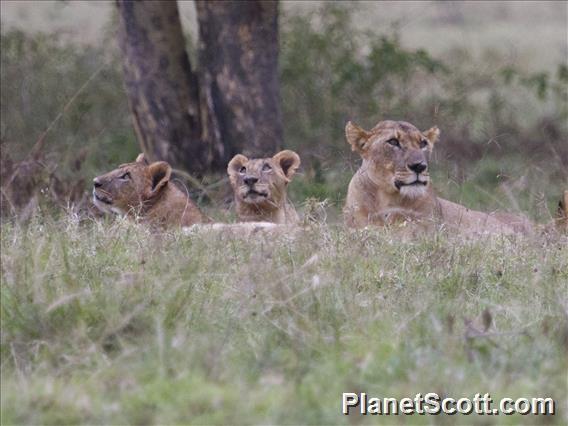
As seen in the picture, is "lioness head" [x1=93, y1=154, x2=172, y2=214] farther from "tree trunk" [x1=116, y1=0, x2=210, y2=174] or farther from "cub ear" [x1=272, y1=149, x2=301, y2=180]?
"tree trunk" [x1=116, y1=0, x2=210, y2=174]

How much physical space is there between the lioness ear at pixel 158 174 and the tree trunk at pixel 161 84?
1937 millimetres

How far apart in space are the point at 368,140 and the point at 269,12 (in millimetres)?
2182

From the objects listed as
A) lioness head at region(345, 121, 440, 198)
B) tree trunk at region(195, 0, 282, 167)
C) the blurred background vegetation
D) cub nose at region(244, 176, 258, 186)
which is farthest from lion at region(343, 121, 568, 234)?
the blurred background vegetation

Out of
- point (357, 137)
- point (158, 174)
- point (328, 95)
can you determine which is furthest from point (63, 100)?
point (357, 137)

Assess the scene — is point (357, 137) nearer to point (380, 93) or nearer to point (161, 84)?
point (161, 84)

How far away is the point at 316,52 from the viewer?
40.2 feet

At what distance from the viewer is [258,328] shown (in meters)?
4.91

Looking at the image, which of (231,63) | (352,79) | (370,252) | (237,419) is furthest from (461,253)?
(352,79)

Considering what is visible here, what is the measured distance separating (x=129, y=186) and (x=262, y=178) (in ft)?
2.58

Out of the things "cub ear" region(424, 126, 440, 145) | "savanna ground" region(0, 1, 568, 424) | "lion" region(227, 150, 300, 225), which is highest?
"savanna ground" region(0, 1, 568, 424)

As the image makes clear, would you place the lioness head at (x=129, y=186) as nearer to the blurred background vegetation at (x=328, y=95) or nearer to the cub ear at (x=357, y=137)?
the cub ear at (x=357, y=137)

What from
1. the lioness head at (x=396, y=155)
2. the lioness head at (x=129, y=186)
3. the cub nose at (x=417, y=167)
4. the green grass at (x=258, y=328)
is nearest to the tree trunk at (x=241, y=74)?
the lioness head at (x=396, y=155)

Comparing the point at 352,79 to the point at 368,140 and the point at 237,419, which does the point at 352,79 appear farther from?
the point at 237,419

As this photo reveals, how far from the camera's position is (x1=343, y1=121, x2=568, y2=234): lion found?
7.88 metres
